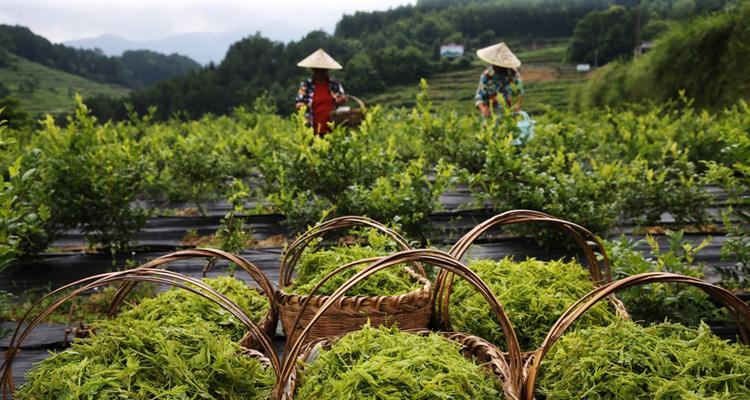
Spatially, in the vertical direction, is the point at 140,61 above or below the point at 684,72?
above

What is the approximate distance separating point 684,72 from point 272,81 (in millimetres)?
28703

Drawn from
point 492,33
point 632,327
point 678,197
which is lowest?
point 678,197

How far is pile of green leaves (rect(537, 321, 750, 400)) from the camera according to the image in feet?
4.78

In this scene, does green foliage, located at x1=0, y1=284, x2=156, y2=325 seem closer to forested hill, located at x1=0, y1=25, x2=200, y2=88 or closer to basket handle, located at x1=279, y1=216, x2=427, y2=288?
basket handle, located at x1=279, y1=216, x2=427, y2=288

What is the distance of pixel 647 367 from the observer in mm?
1546

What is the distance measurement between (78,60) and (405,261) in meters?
70.8

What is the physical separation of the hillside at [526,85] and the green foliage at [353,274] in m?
29.8

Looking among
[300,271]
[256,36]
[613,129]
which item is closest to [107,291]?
[300,271]

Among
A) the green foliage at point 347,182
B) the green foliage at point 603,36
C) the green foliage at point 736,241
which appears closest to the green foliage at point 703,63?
the green foliage at point 736,241

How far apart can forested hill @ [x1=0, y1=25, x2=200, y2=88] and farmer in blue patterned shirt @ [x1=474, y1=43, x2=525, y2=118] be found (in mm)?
48085

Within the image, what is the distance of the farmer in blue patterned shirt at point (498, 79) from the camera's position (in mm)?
5707

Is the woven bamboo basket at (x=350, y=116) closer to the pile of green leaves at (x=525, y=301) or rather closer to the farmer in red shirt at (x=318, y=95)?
the farmer in red shirt at (x=318, y=95)

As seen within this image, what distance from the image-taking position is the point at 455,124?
6.00 metres

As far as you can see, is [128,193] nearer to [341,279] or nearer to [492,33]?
[341,279]
